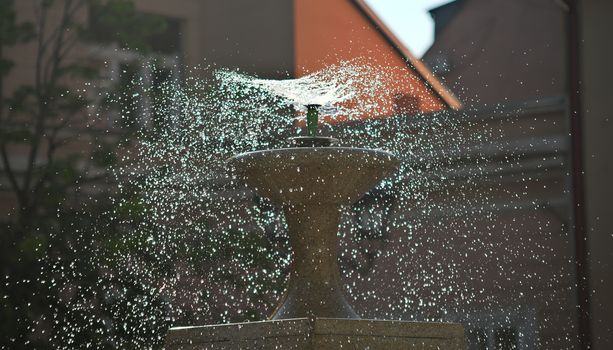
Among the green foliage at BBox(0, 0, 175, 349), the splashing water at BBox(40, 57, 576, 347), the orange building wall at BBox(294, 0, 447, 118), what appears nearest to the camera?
the green foliage at BBox(0, 0, 175, 349)

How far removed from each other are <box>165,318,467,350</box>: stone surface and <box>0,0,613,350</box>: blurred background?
8.49 feet

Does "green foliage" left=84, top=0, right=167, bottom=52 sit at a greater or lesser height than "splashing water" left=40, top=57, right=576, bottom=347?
greater

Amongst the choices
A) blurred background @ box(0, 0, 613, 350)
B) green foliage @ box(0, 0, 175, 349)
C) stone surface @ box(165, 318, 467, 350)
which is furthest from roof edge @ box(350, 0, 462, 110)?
stone surface @ box(165, 318, 467, 350)

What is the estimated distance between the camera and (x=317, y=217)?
13.3ft

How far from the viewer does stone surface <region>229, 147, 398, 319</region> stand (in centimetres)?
387

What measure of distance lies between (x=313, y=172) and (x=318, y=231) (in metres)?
0.27

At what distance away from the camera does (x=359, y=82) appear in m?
7.22

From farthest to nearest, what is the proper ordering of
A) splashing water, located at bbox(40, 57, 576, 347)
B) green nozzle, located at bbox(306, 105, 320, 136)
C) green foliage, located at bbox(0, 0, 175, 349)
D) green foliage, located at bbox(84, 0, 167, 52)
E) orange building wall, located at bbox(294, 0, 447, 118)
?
orange building wall, located at bbox(294, 0, 447, 118) → green foliage, located at bbox(84, 0, 167, 52) → splashing water, located at bbox(40, 57, 576, 347) → green foliage, located at bbox(0, 0, 175, 349) → green nozzle, located at bbox(306, 105, 320, 136)

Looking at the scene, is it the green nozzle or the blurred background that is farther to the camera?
the blurred background

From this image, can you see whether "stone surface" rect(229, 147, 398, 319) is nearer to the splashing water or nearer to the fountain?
the fountain

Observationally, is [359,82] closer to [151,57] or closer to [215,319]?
[151,57]

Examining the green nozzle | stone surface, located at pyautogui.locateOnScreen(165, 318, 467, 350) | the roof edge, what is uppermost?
the roof edge

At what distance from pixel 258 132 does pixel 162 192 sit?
76 centimetres

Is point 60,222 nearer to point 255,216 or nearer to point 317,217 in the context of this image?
point 255,216
